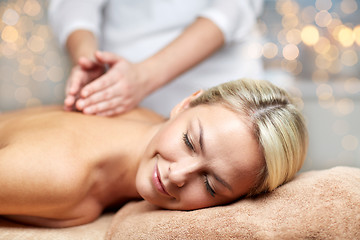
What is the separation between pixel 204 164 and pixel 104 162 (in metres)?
0.30

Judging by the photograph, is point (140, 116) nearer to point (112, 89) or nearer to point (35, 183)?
point (112, 89)

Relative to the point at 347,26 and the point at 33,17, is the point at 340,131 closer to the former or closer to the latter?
the point at 347,26

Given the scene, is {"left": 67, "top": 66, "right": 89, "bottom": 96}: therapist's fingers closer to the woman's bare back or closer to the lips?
the woman's bare back

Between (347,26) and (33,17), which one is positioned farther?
(347,26)

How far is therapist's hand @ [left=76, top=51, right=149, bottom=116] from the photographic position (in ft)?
3.62

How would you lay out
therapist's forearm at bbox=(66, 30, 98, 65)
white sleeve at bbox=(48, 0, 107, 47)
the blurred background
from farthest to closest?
1. the blurred background
2. white sleeve at bbox=(48, 0, 107, 47)
3. therapist's forearm at bbox=(66, 30, 98, 65)

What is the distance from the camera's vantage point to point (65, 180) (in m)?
0.87

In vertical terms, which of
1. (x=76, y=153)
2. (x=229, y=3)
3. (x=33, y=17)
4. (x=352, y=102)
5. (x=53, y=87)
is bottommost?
(x=352, y=102)

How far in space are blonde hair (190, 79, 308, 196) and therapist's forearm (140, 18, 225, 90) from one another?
29 centimetres

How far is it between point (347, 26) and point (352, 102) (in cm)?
51

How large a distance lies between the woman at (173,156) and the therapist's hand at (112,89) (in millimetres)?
82

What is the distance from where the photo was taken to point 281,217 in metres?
0.74

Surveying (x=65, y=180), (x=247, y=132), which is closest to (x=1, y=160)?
(x=65, y=180)

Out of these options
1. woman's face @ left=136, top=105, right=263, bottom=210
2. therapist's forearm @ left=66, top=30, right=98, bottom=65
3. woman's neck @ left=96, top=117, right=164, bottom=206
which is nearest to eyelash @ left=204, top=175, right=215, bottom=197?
woman's face @ left=136, top=105, right=263, bottom=210
